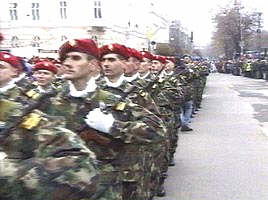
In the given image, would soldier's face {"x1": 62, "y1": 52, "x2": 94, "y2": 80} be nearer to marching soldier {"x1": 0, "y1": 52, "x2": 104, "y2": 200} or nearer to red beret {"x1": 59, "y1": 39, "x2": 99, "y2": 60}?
red beret {"x1": 59, "y1": 39, "x2": 99, "y2": 60}

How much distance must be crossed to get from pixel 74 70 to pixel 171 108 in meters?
3.94

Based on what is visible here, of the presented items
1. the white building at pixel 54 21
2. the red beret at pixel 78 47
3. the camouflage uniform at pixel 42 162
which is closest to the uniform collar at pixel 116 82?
the red beret at pixel 78 47

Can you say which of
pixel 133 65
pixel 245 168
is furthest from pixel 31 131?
pixel 245 168

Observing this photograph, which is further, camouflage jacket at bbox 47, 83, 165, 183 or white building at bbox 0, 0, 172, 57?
white building at bbox 0, 0, 172, 57

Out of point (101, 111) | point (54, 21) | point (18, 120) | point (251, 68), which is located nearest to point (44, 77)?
point (101, 111)

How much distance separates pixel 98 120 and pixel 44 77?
3643 millimetres

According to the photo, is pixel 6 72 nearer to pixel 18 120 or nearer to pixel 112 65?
pixel 112 65

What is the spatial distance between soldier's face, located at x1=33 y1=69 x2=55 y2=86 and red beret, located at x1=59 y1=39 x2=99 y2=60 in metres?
3.02

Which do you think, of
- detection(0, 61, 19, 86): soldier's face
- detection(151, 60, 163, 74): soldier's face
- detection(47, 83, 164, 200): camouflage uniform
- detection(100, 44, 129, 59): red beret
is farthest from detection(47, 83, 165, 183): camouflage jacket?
detection(151, 60, 163, 74): soldier's face

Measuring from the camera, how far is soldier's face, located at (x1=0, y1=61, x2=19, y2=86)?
3.91 metres

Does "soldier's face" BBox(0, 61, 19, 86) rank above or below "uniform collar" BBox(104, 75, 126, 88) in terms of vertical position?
above

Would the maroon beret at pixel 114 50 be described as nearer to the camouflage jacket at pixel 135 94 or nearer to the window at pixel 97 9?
the camouflage jacket at pixel 135 94

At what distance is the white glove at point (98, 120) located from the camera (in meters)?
3.16

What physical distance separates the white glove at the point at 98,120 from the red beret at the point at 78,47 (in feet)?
1.73
